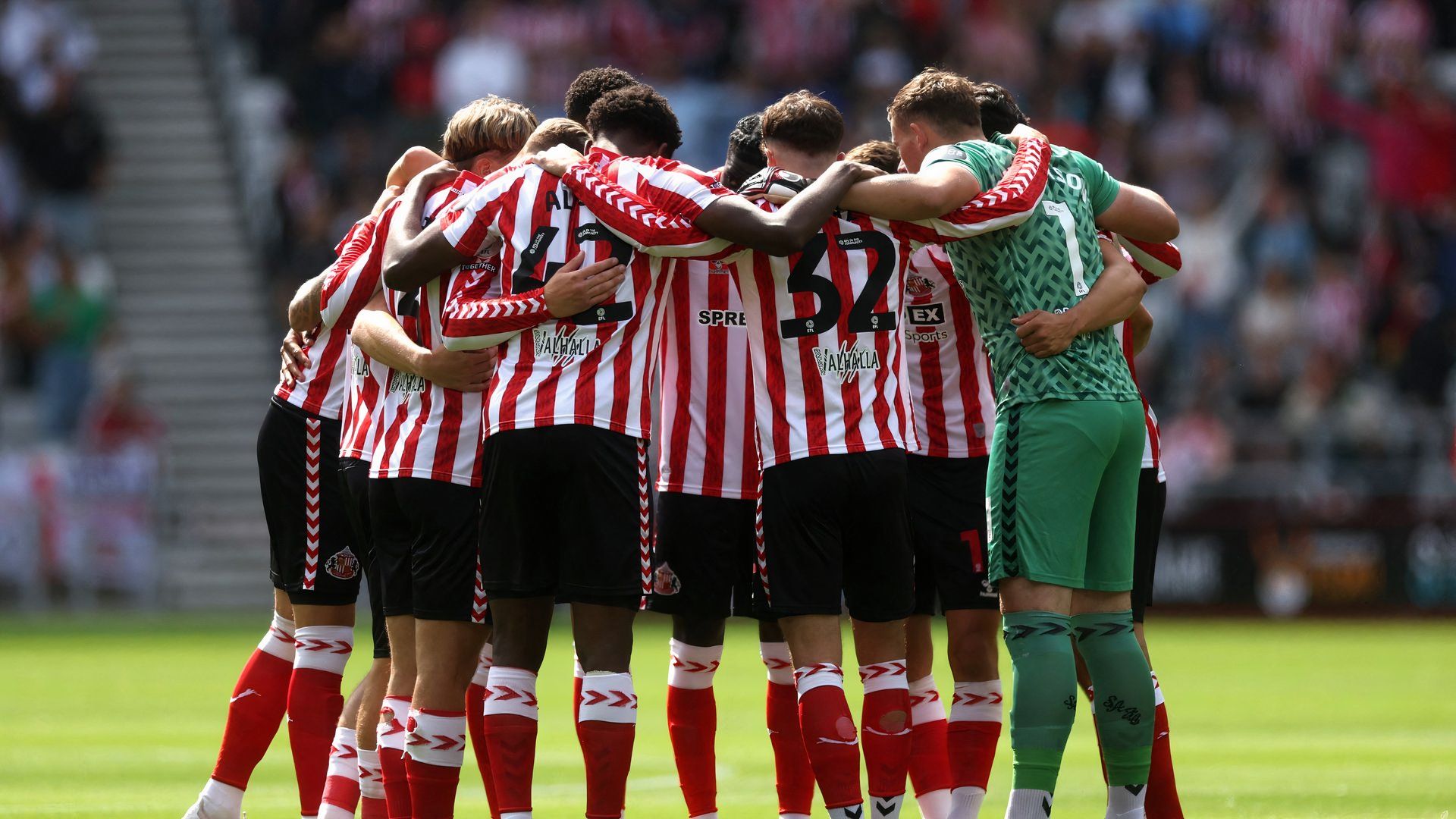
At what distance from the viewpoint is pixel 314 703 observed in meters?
7.29

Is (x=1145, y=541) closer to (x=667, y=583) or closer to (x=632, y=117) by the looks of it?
(x=667, y=583)

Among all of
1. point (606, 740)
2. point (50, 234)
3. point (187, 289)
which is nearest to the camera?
point (606, 740)

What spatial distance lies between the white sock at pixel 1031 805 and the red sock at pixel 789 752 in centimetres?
110

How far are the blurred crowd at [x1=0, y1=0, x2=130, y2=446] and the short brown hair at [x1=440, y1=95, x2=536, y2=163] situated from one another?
1501 centimetres

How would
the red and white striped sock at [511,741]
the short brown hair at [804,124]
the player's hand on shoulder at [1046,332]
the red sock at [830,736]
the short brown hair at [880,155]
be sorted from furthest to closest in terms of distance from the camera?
the short brown hair at [880,155], the short brown hair at [804,124], the player's hand on shoulder at [1046,332], the red sock at [830,736], the red and white striped sock at [511,741]

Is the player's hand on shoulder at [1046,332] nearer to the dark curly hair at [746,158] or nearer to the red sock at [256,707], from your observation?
the dark curly hair at [746,158]

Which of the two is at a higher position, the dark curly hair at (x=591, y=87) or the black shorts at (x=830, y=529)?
the dark curly hair at (x=591, y=87)

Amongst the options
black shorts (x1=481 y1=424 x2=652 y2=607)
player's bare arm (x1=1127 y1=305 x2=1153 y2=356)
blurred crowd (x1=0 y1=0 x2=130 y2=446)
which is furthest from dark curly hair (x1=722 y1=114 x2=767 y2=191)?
blurred crowd (x1=0 y1=0 x2=130 y2=446)

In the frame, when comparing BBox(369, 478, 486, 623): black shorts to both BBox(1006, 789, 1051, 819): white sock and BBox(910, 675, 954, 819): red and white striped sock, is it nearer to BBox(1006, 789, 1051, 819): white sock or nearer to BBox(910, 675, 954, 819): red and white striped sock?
BBox(910, 675, 954, 819): red and white striped sock

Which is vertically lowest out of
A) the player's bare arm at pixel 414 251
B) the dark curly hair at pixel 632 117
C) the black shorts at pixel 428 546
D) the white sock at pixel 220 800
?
the white sock at pixel 220 800

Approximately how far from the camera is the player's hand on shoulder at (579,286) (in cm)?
639

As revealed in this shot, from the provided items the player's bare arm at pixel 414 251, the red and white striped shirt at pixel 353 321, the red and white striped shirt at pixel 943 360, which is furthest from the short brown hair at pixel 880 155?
the red and white striped shirt at pixel 353 321

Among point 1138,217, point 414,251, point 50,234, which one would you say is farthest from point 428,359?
point 50,234

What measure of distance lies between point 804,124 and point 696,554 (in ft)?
5.33
